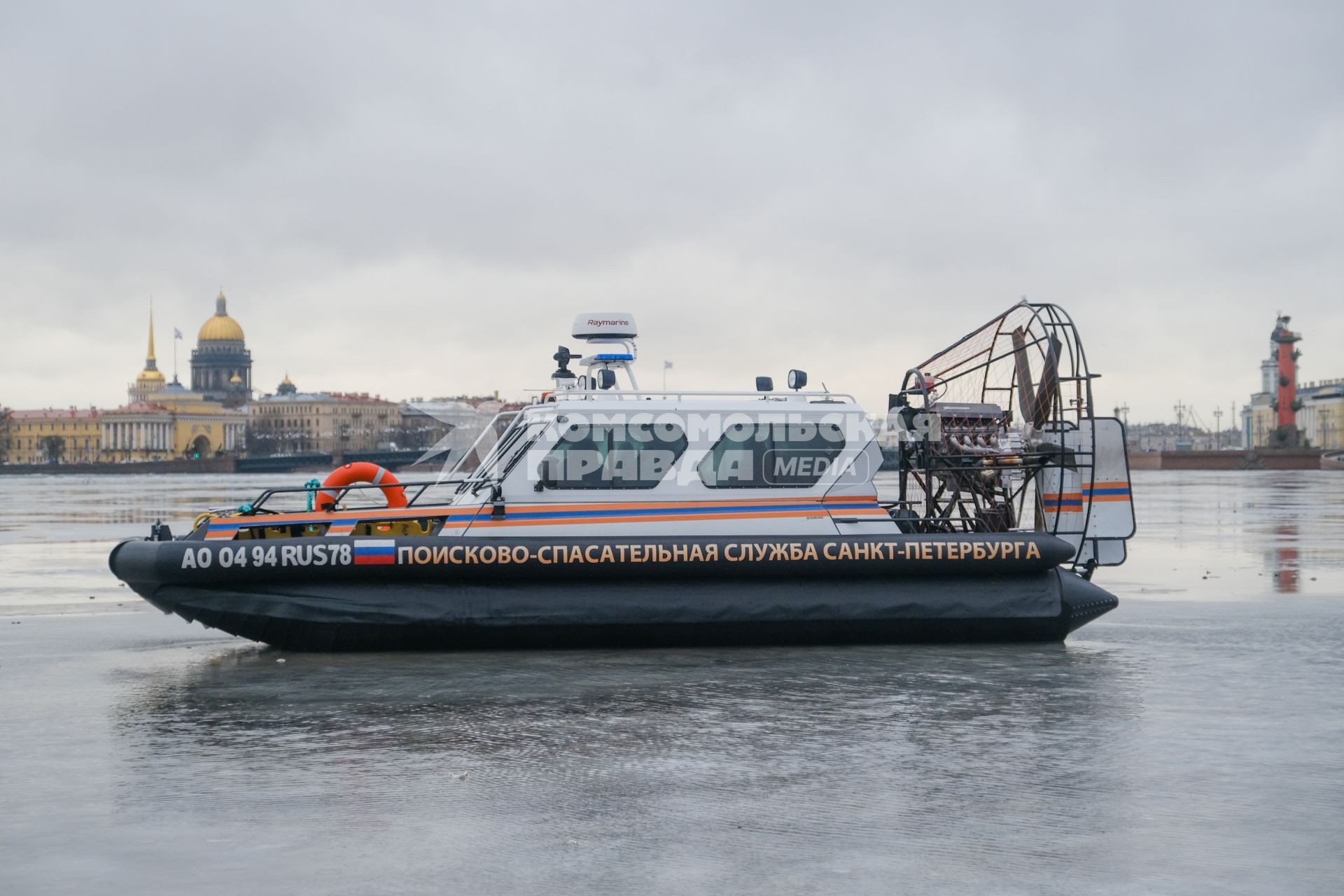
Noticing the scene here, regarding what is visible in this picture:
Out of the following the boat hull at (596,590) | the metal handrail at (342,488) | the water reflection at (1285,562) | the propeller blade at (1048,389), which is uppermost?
the propeller blade at (1048,389)

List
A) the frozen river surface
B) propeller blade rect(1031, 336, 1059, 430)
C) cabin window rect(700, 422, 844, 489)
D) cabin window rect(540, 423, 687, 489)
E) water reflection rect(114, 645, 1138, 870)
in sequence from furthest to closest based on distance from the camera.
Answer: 1. propeller blade rect(1031, 336, 1059, 430)
2. cabin window rect(700, 422, 844, 489)
3. cabin window rect(540, 423, 687, 489)
4. water reflection rect(114, 645, 1138, 870)
5. the frozen river surface

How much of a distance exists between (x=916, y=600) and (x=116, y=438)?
19593cm

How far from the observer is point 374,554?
33.0 feet

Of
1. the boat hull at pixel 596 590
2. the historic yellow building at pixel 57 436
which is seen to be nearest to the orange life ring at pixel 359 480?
the boat hull at pixel 596 590

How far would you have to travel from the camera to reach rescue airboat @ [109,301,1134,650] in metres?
10.2

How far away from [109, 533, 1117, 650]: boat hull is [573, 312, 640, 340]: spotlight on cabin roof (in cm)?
235

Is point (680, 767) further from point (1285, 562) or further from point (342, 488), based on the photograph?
point (1285, 562)

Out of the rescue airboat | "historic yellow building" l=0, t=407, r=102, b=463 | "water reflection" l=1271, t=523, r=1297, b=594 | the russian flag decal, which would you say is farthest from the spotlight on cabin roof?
"historic yellow building" l=0, t=407, r=102, b=463

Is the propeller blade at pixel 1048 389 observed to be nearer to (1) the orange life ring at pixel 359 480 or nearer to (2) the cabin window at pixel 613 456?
(2) the cabin window at pixel 613 456

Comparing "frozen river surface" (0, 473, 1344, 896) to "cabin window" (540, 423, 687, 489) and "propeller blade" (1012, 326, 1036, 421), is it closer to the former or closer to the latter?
"cabin window" (540, 423, 687, 489)

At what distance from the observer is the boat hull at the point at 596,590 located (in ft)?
33.2

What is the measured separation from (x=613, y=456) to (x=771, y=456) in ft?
4.10

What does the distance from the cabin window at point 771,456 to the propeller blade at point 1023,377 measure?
1.88m

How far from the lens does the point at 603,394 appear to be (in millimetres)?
11055
